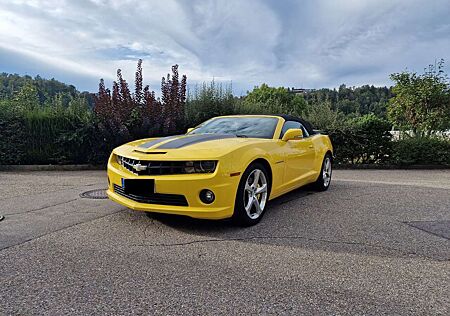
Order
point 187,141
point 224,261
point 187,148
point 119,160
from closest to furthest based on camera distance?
1. point 224,261
2. point 187,148
3. point 187,141
4. point 119,160

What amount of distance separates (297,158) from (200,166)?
1.91 m

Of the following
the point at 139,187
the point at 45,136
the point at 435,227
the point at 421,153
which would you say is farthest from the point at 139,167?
the point at 421,153

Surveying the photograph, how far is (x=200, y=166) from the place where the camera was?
11.5 feet

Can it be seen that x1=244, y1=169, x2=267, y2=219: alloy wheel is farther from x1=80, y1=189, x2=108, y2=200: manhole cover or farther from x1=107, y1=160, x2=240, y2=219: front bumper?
x1=80, y1=189, x2=108, y2=200: manhole cover

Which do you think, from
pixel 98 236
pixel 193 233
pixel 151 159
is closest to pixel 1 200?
pixel 98 236

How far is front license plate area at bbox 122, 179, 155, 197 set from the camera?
3.54 metres

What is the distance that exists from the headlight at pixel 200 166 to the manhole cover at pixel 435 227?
8.03ft

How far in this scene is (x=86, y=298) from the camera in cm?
223

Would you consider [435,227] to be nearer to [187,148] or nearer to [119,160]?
[187,148]

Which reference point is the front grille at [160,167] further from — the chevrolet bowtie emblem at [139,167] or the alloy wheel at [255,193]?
the alloy wheel at [255,193]

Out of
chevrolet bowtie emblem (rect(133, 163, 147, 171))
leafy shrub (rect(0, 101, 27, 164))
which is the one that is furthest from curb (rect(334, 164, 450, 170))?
leafy shrub (rect(0, 101, 27, 164))

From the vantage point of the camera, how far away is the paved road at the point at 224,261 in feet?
7.20

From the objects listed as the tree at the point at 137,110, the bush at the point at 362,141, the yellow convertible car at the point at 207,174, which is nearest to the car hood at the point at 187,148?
the yellow convertible car at the point at 207,174

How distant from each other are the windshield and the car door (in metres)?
0.22
